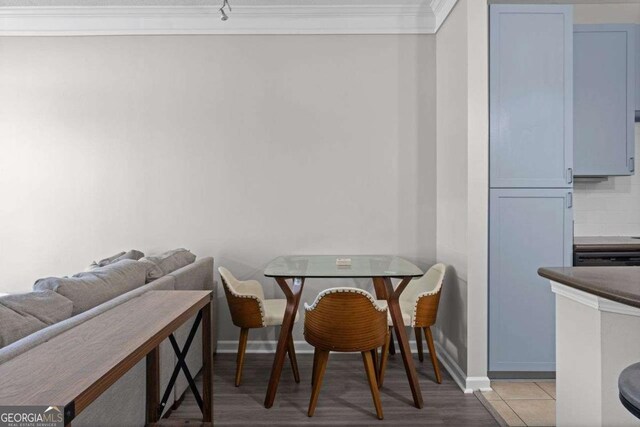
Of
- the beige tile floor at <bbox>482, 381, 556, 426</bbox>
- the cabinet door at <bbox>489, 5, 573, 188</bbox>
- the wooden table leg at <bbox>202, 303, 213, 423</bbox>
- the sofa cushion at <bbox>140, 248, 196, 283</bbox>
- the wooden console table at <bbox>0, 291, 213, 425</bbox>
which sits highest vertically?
the cabinet door at <bbox>489, 5, 573, 188</bbox>

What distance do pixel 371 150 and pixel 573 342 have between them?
7.21ft

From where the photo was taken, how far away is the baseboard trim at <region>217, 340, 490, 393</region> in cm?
265

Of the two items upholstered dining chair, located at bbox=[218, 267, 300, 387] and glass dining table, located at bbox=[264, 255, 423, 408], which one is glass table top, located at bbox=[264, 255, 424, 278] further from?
upholstered dining chair, located at bbox=[218, 267, 300, 387]

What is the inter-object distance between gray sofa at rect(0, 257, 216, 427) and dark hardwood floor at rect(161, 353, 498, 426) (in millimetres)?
215

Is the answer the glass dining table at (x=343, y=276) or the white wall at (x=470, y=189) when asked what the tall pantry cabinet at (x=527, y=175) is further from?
the glass dining table at (x=343, y=276)

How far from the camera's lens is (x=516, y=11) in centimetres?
270

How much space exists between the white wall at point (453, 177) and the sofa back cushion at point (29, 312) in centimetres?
231

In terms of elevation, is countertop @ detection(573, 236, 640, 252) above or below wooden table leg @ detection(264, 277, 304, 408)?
above

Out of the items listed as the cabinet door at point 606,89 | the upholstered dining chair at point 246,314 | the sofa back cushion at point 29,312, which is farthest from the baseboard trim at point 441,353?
the sofa back cushion at point 29,312

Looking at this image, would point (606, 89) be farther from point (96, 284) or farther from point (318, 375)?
point (96, 284)

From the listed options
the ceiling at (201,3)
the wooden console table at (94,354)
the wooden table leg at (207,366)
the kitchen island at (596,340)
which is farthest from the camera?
the ceiling at (201,3)

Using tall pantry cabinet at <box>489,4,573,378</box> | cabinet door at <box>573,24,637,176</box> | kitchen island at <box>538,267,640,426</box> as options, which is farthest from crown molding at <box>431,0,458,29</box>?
kitchen island at <box>538,267,640,426</box>

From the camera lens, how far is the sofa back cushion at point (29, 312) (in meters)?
1.29

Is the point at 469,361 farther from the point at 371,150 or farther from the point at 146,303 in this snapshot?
the point at 146,303
